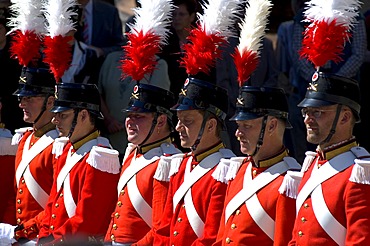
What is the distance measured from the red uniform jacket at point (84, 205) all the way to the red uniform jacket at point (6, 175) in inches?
39.5

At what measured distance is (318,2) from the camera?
6441 millimetres

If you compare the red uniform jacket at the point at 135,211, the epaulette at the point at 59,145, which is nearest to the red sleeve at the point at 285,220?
the red uniform jacket at the point at 135,211

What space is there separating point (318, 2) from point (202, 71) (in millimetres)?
1216

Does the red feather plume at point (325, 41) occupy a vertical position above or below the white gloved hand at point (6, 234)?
above

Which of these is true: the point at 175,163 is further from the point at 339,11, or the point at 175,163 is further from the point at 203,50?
the point at 339,11

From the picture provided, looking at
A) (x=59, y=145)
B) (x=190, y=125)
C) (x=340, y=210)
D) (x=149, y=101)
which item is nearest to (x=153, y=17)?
(x=149, y=101)

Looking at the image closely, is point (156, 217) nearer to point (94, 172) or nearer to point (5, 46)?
point (94, 172)

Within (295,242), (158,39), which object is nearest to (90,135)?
(158,39)

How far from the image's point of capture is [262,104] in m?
6.85

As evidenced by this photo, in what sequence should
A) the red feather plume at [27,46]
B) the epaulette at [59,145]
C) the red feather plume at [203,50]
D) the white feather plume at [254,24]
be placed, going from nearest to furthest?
the white feather plume at [254,24] → the red feather plume at [203,50] → the epaulette at [59,145] → the red feather plume at [27,46]

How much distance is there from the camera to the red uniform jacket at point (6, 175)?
9203 mm

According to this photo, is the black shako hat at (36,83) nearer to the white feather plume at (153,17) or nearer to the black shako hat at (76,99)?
the black shako hat at (76,99)

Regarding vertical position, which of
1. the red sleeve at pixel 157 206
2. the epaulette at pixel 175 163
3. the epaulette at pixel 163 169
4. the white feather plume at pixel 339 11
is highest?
the white feather plume at pixel 339 11

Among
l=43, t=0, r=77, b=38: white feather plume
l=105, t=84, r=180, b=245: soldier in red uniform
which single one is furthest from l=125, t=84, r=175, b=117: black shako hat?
l=43, t=0, r=77, b=38: white feather plume
